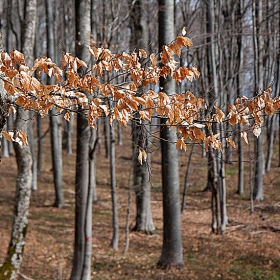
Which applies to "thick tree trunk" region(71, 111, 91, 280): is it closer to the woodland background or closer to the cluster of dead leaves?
the woodland background

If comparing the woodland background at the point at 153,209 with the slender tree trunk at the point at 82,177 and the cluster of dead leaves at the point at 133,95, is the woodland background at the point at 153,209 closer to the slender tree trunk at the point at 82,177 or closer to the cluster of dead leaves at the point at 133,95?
the slender tree trunk at the point at 82,177

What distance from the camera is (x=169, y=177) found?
26.3 ft

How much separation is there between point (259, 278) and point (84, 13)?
629 centimetres

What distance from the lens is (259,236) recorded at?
34.5 ft

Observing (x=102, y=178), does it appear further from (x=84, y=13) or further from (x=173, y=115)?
(x=173, y=115)

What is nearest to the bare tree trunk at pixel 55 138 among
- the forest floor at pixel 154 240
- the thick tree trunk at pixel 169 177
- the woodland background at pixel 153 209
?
the woodland background at pixel 153 209

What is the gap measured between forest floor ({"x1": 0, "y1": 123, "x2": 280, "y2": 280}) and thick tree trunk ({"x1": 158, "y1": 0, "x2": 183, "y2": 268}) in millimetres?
389


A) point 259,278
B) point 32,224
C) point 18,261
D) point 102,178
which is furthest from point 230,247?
point 102,178

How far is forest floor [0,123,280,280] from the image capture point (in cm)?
832

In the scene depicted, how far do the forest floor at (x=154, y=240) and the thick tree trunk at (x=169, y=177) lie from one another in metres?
0.39

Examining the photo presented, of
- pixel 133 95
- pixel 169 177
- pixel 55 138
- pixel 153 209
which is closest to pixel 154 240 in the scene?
pixel 169 177

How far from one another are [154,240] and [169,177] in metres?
3.65

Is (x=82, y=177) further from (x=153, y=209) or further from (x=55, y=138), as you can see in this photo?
(x=153, y=209)

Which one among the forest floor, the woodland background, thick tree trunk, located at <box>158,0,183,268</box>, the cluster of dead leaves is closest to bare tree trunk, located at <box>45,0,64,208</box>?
the woodland background
